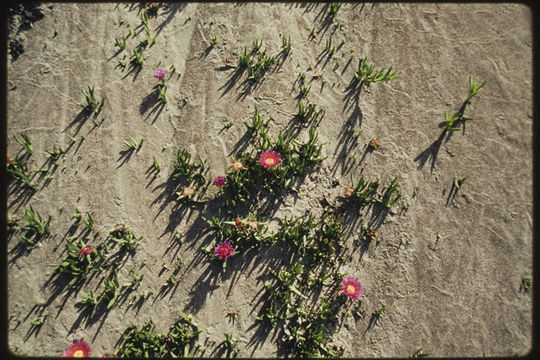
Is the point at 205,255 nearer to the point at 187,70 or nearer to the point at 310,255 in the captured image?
the point at 310,255

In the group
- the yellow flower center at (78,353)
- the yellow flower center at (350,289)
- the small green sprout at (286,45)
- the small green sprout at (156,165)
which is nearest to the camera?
the yellow flower center at (78,353)

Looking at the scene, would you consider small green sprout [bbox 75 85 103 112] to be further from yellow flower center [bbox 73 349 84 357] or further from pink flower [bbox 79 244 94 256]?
yellow flower center [bbox 73 349 84 357]

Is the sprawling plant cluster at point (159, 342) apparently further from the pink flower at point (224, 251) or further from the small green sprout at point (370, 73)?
the small green sprout at point (370, 73)

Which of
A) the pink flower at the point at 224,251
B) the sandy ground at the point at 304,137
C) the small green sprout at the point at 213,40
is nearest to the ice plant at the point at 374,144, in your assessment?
the sandy ground at the point at 304,137

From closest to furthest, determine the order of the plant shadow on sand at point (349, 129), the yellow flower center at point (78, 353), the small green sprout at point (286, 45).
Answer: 1. the yellow flower center at point (78, 353)
2. the plant shadow on sand at point (349, 129)
3. the small green sprout at point (286, 45)

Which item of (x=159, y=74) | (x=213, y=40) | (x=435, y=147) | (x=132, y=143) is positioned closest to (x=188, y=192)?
(x=132, y=143)

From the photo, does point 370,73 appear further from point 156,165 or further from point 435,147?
point 156,165
